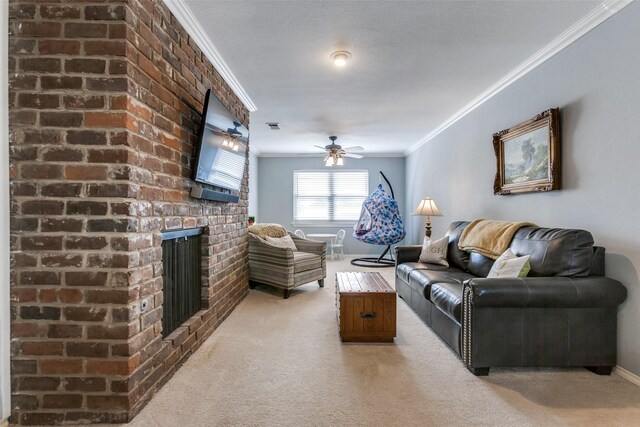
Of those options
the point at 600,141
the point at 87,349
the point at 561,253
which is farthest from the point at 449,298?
the point at 87,349

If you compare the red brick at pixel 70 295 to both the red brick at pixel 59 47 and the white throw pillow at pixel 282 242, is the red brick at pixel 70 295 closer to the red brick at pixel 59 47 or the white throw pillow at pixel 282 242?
the red brick at pixel 59 47

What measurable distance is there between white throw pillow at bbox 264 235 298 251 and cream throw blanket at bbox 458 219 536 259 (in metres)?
2.18

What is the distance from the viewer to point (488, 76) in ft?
10.9

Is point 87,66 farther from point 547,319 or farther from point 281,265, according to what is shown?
point 547,319

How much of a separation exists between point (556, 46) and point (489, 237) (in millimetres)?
1658

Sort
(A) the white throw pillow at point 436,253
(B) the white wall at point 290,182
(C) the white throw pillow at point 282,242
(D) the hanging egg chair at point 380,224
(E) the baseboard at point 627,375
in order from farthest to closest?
(B) the white wall at point 290,182 → (D) the hanging egg chair at point 380,224 → (C) the white throw pillow at point 282,242 → (A) the white throw pillow at point 436,253 → (E) the baseboard at point 627,375

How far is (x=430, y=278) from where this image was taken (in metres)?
3.01

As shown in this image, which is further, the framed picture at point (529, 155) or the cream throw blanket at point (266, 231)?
the cream throw blanket at point (266, 231)

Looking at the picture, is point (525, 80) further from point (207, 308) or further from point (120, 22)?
point (207, 308)

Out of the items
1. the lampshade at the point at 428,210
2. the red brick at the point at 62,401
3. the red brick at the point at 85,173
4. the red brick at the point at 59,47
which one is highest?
the red brick at the point at 59,47

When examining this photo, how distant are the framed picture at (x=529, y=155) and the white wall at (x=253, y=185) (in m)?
4.91

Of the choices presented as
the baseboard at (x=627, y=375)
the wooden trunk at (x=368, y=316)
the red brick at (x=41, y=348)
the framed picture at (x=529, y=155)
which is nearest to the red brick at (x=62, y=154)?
the red brick at (x=41, y=348)

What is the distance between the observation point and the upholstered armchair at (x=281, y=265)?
3.96 metres

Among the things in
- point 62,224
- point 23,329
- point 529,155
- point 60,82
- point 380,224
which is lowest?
point 23,329
